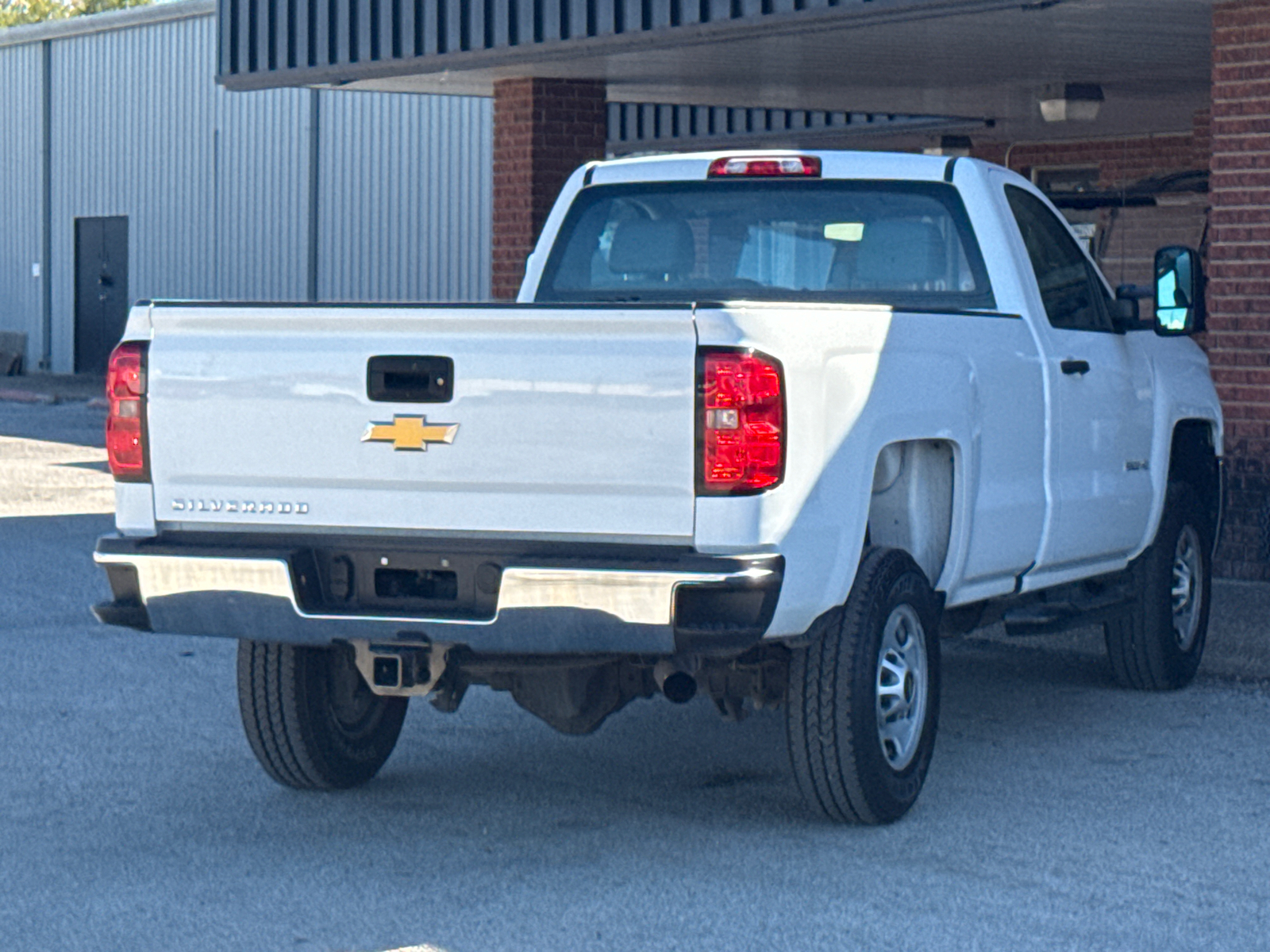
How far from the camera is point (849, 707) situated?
5910 mm

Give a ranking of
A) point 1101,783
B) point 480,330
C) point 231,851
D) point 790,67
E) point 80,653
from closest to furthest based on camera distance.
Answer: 1. point 480,330
2. point 231,851
3. point 1101,783
4. point 80,653
5. point 790,67

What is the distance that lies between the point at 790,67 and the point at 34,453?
884 centimetres

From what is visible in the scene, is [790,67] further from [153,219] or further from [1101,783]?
[153,219]

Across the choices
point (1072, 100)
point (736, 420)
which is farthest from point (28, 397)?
point (736, 420)

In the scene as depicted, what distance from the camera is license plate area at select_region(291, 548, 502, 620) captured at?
18.5ft

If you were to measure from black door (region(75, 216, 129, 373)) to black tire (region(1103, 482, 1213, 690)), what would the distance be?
1063 inches

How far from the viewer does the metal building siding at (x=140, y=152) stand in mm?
32188

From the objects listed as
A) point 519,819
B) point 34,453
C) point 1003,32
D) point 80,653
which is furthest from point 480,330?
point 34,453

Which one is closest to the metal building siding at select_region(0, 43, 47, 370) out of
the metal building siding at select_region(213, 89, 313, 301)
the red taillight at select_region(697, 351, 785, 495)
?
the metal building siding at select_region(213, 89, 313, 301)

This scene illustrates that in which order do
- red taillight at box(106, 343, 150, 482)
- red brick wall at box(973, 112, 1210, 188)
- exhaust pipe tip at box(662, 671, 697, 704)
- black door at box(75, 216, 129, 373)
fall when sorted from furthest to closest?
1. black door at box(75, 216, 129, 373)
2. red brick wall at box(973, 112, 1210, 188)
3. exhaust pipe tip at box(662, 671, 697, 704)
4. red taillight at box(106, 343, 150, 482)

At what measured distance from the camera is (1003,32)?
45.5 ft

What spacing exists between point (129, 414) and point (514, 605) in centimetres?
131

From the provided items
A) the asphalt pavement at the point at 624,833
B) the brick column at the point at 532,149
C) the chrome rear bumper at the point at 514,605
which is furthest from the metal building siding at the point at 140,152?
the chrome rear bumper at the point at 514,605

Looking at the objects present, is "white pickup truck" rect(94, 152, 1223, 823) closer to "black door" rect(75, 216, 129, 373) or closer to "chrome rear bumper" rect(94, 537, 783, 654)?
"chrome rear bumper" rect(94, 537, 783, 654)
